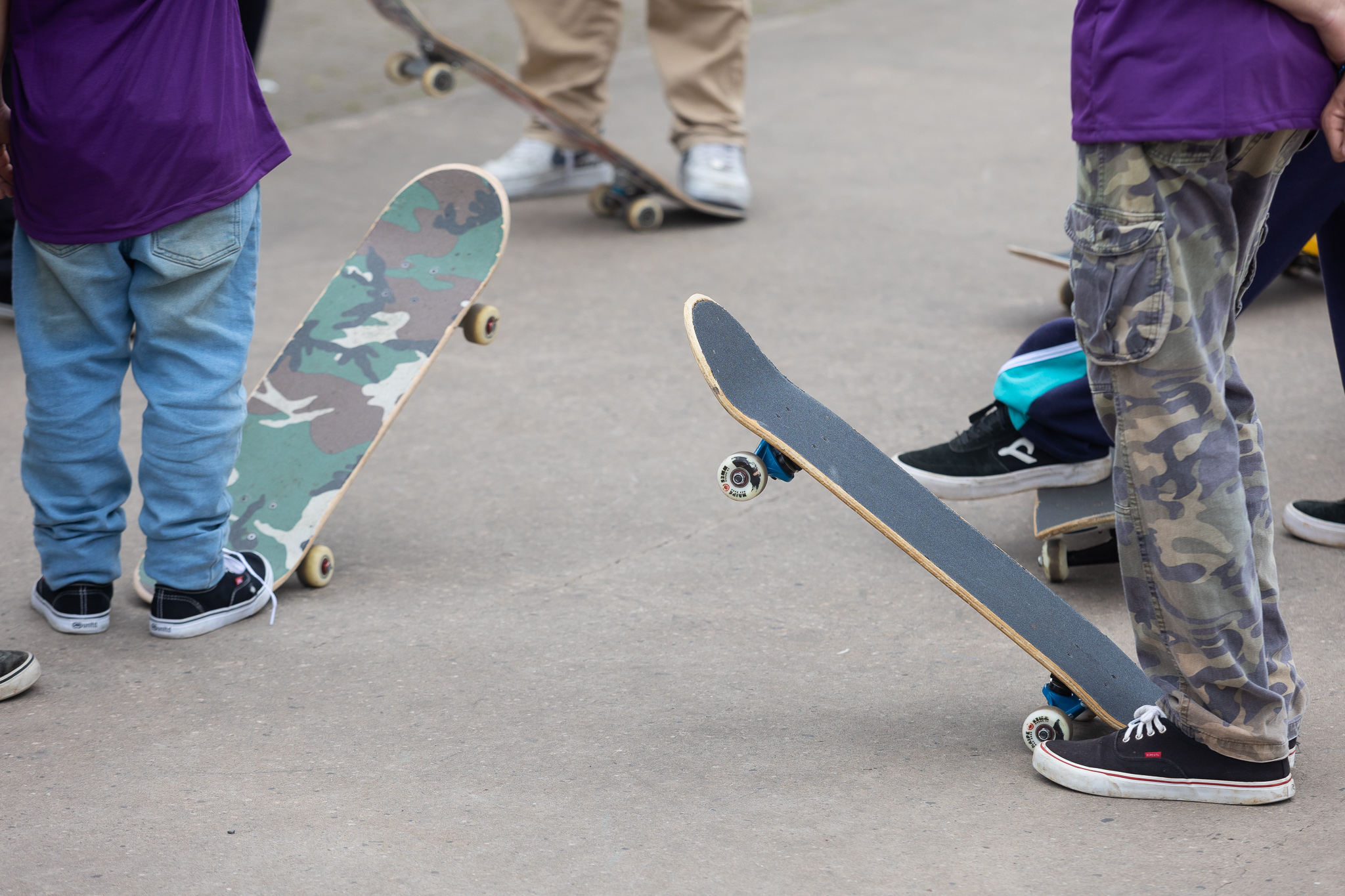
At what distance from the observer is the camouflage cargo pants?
1.75 meters

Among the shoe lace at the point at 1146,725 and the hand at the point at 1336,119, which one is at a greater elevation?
the hand at the point at 1336,119

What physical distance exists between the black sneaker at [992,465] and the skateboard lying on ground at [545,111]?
2207mm

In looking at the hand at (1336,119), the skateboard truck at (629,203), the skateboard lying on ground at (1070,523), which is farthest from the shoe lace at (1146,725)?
the skateboard truck at (629,203)

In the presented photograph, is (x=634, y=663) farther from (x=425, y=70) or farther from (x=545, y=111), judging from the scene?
(x=425, y=70)

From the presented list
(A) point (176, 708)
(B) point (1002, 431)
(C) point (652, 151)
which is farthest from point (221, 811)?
(C) point (652, 151)

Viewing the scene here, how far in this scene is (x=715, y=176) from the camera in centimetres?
505

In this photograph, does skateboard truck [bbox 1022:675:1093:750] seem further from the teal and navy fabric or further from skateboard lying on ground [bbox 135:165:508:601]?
skateboard lying on ground [bbox 135:165:508:601]

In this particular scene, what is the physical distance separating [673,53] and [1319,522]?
3.17 meters

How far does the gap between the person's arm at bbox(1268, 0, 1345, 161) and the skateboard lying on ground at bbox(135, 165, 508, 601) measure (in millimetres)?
1716

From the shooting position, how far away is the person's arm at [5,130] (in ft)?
7.21

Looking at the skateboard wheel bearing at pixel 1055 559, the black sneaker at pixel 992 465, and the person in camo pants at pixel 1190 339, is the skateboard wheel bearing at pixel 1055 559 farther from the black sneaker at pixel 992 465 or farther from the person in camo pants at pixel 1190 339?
the person in camo pants at pixel 1190 339

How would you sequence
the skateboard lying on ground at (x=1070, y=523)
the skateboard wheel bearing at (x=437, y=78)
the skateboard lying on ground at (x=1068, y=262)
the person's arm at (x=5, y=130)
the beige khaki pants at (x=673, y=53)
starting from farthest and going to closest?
the beige khaki pants at (x=673, y=53) → the skateboard wheel bearing at (x=437, y=78) → the skateboard lying on ground at (x=1068, y=262) → the skateboard lying on ground at (x=1070, y=523) → the person's arm at (x=5, y=130)

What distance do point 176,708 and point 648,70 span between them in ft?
17.7

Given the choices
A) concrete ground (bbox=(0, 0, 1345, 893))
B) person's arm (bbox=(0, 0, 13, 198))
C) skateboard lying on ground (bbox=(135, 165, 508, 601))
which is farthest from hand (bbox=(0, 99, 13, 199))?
concrete ground (bbox=(0, 0, 1345, 893))
